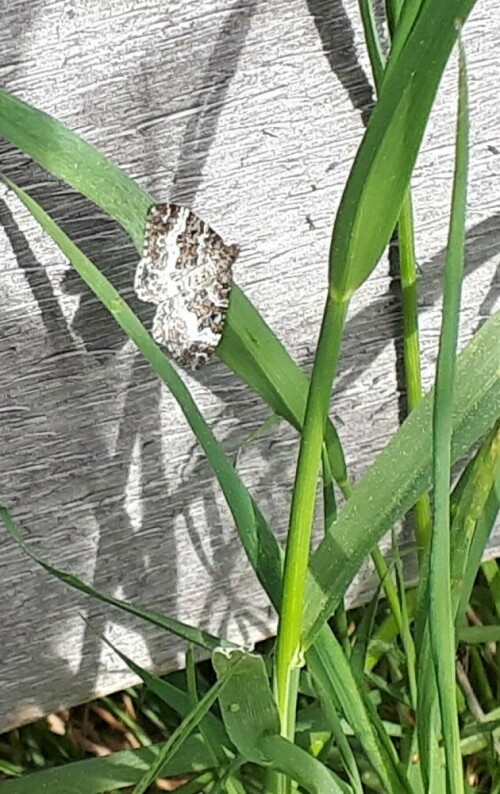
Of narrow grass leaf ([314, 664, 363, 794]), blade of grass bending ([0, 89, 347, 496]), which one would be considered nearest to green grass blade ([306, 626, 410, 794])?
narrow grass leaf ([314, 664, 363, 794])

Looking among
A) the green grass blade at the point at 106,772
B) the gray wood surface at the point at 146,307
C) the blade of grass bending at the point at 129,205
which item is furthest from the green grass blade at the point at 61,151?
the green grass blade at the point at 106,772

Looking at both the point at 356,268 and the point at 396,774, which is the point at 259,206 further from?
the point at 396,774

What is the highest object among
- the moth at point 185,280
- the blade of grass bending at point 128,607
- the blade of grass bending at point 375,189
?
the moth at point 185,280

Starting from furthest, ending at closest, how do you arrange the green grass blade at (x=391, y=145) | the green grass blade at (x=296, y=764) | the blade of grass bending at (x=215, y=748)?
1. the blade of grass bending at (x=215, y=748)
2. the green grass blade at (x=296, y=764)
3. the green grass blade at (x=391, y=145)

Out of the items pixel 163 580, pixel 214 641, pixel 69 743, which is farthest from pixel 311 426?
pixel 69 743

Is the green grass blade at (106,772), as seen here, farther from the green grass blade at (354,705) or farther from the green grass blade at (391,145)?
the green grass blade at (391,145)

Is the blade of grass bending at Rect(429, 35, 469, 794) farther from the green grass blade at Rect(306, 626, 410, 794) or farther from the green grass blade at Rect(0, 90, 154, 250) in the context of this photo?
the green grass blade at Rect(0, 90, 154, 250)

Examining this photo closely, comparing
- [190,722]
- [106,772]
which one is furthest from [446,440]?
[106,772]
